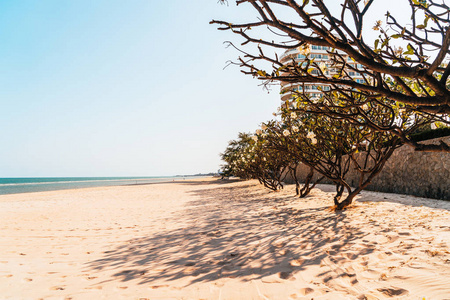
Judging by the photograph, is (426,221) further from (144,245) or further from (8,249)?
(8,249)

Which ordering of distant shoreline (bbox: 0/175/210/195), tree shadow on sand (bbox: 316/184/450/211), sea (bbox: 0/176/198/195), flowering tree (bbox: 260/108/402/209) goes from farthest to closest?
sea (bbox: 0/176/198/195), distant shoreline (bbox: 0/175/210/195), tree shadow on sand (bbox: 316/184/450/211), flowering tree (bbox: 260/108/402/209)

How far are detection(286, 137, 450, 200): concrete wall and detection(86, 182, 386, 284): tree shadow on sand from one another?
532cm

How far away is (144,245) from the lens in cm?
499

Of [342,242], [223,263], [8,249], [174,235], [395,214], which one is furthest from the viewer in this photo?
[395,214]

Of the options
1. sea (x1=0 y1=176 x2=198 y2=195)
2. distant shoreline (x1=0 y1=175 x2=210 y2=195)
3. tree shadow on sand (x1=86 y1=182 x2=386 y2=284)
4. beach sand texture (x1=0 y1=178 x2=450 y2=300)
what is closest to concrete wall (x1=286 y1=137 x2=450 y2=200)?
beach sand texture (x1=0 y1=178 x2=450 y2=300)

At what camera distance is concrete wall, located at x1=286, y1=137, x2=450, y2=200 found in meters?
8.79

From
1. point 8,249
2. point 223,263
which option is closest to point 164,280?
point 223,263

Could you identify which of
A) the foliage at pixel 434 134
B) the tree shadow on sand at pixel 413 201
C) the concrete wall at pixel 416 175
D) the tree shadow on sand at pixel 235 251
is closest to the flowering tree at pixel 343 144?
the tree shadow on sand at pixel 413 201

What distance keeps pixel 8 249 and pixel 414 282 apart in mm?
6453

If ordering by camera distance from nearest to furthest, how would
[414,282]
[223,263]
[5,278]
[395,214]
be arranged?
[414,282]
[5,278]
[223,263]
[395,214]

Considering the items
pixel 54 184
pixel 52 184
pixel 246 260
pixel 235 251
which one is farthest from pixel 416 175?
pixel 52 184

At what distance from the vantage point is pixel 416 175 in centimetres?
1003

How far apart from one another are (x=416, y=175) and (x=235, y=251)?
367 inches

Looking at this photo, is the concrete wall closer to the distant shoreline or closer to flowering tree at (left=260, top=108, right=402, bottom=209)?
flowering tree at (left=260, top=108, right=402, bottom=209)
